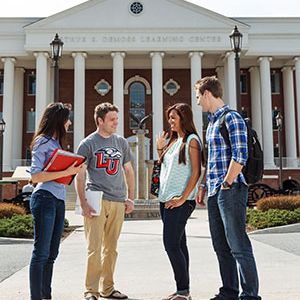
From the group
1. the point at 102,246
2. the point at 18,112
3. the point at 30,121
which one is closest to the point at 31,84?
the point at 18,112

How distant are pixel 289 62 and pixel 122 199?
142 ft

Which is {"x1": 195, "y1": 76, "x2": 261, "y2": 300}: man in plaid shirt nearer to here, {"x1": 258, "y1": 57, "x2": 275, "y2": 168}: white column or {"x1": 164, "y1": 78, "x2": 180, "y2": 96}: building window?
{"x1": 258, "y1": 57, "x2": 275, "y2": 168}: white column

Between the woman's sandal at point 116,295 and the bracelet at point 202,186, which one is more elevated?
the bracelet at point 202,186

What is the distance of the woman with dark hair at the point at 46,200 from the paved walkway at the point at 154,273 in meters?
1.01

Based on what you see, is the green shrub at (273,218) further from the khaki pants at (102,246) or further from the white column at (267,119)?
the white column at (267,119)

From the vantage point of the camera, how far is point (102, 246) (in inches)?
212

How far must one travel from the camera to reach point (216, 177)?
452 cm

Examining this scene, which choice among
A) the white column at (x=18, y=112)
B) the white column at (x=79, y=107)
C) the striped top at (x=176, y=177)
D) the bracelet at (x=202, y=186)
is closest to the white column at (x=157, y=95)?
the white column at (x=79, y=107)

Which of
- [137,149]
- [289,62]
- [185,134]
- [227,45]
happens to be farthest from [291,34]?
[185,134]

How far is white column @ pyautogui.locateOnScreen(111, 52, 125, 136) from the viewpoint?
3975 cm

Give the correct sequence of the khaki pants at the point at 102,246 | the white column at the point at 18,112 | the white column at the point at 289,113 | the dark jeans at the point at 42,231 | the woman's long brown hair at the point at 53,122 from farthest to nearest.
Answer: the white column at the point at 18,112, the white column at the point at 289,113, the khaki pants at the point at 102,246, the woman's long brown hair at the point at 53,122, the dark jeans at the point at 42,231

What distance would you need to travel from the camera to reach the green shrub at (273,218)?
13.2 m

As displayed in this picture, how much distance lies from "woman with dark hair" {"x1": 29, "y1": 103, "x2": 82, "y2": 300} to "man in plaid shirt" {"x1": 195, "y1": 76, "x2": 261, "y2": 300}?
137 cm

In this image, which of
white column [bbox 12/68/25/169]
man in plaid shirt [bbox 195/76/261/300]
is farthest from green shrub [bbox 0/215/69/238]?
white column [bbox 12/68/25/169]
